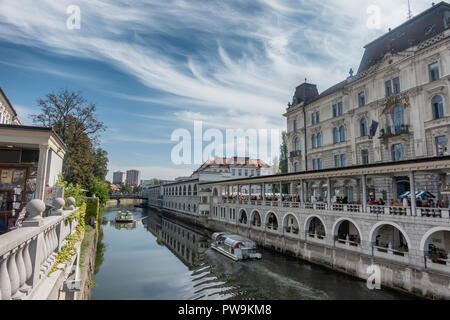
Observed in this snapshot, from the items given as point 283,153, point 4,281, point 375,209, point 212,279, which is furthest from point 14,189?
point 283,153

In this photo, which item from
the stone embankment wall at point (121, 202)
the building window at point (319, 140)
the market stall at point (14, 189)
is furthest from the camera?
the stone embankment wall at point (121, 202)

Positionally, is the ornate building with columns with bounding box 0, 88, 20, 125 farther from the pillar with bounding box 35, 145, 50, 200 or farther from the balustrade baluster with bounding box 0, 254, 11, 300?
the balustrade baluster with bounding box 0, 254, 11, 300

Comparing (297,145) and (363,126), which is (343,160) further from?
(297,145)

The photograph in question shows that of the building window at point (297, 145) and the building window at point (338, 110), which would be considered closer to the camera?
the building window at point (338, 110)

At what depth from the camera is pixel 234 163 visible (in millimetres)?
92188

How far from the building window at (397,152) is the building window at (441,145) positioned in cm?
361

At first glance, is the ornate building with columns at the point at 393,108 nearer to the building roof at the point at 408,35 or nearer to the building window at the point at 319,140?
the building roof at the point at 408,35

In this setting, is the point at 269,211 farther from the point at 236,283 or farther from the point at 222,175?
the point at 222,175

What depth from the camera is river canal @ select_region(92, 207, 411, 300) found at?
687 inches

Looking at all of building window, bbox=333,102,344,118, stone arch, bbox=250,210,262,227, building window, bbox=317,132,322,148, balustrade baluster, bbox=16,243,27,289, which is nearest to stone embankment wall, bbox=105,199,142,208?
stone arch, bbox=250,210,262,227

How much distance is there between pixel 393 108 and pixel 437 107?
14.5 feet

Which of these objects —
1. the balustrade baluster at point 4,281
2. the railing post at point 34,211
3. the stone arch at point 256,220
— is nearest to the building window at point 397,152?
the stone arch at point 256,220

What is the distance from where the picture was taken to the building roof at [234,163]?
9149cm
